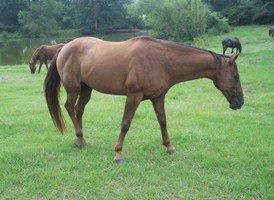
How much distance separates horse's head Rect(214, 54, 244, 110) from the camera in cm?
454

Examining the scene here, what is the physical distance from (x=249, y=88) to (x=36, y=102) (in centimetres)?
640

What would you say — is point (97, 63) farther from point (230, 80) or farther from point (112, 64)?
point (230, 80)

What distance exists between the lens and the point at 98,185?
3.96 m

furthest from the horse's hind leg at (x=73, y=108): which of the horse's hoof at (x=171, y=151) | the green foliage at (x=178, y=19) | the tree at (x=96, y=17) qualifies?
the tree at (x=96, y=17)

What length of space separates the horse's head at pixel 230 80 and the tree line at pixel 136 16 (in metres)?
30.6

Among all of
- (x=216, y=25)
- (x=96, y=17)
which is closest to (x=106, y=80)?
(x=216, y=25)

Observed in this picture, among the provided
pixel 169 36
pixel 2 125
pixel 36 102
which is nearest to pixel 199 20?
pixel 169 36

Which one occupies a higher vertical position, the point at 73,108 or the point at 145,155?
the point at 73,108

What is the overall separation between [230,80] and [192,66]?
1.92 feet

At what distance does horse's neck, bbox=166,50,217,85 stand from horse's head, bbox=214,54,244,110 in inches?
4.4

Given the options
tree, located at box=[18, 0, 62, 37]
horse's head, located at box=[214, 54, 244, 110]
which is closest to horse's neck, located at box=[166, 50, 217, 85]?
horse's head, located at box=[214, 54, 244, 110]

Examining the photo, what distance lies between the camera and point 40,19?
55.6 m

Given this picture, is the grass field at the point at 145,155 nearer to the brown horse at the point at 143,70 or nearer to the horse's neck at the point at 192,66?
the brown horse at the point at 143,70

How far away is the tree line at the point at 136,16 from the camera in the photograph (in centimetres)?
3466
